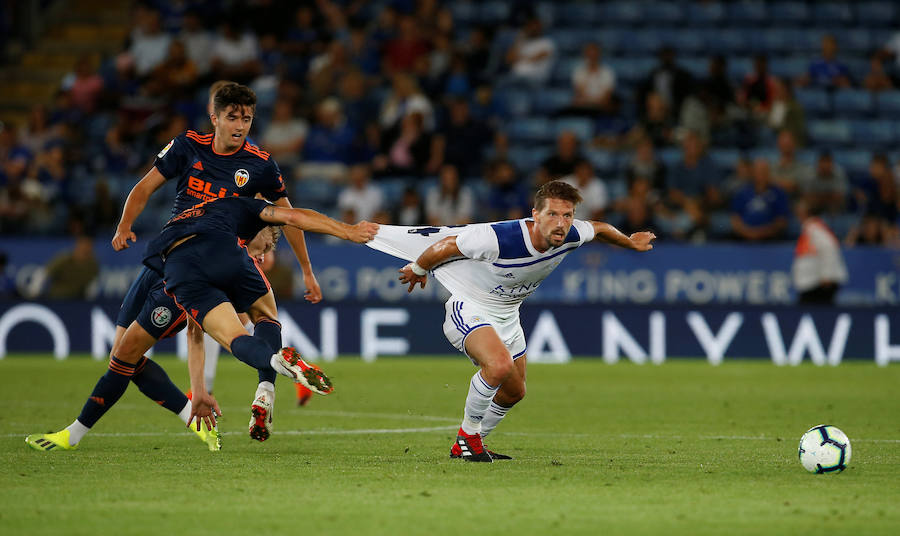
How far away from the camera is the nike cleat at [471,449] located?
7.86 metres

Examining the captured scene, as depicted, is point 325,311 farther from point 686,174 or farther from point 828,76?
point 828,76

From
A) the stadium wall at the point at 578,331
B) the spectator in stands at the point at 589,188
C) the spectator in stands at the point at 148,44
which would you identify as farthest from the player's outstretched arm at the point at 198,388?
the spectator in stands at the point at 148,44

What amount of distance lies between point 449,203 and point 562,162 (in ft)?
5.47

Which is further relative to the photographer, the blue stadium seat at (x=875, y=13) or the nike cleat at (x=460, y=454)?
the blue stadium seat at (x=875, y=13)

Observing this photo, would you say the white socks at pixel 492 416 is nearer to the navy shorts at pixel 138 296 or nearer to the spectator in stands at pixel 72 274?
the navy shorts at pixel 138 296

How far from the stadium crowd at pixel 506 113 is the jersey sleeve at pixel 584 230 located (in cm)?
924

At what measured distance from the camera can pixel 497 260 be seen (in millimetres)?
8008

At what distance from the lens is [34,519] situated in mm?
5695

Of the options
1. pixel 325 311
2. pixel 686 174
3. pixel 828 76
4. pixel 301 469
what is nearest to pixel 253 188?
pixel 301 469

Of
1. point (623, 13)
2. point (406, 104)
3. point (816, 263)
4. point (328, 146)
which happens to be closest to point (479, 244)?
point (816, 263)

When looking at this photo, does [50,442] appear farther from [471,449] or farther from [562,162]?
[562,162]

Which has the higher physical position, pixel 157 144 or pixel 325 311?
pixel 157 144

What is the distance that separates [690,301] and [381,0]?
7968 millimetres

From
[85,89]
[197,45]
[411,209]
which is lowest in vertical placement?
[411,209]
